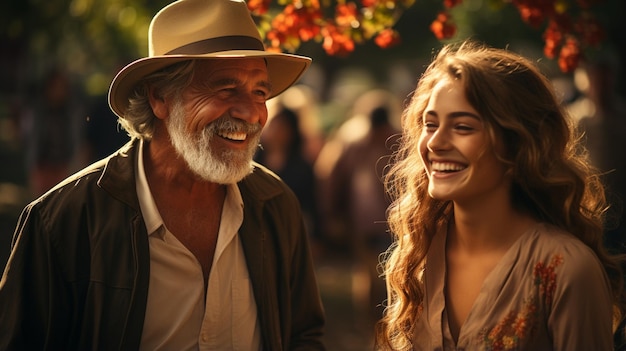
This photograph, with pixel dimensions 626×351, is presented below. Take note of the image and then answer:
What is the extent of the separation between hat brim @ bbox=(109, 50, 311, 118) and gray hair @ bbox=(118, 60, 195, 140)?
0.08ft

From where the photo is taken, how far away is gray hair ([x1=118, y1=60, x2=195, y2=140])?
4.13 metres

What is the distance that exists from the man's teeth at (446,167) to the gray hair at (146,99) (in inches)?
43.7

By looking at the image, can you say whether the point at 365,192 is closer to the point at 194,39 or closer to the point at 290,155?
the point at 290,155

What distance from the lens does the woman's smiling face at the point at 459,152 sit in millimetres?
3562

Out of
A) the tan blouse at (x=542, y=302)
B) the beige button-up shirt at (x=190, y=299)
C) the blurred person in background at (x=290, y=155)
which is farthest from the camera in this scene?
the blurred person in background at (x=290, y=155)

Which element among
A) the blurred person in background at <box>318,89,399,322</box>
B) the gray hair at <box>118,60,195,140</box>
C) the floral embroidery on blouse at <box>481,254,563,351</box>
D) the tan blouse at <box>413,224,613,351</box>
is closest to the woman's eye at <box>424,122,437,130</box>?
the tan blouse at <box>413,224,613,351</box>

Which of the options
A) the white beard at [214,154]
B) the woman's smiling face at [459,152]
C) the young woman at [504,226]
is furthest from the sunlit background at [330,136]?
the white beard at [214,154]

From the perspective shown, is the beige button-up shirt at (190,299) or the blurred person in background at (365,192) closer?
the beige button-up shirt at (190,299)

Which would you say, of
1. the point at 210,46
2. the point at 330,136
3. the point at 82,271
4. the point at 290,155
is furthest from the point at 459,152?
the point at 330,136

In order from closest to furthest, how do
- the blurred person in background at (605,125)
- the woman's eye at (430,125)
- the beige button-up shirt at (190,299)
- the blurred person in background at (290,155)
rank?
the woman's eye at (430,125) → the beige button-up shirt at (190,299) → the blurred person in background at (605,125) → the blurred person in background at (290,155)

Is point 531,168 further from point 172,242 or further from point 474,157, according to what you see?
point 172,242

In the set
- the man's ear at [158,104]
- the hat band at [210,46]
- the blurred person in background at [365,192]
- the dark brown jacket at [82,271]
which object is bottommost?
the blurred person in background at [365,192]

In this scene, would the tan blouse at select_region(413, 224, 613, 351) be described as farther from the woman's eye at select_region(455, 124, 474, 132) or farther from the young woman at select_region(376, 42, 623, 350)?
the woman's eye at select_region(455, 124, 474, 132)

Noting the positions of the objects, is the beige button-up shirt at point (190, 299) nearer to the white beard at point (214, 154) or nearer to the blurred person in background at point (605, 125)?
the white beard at point (214, 154)
